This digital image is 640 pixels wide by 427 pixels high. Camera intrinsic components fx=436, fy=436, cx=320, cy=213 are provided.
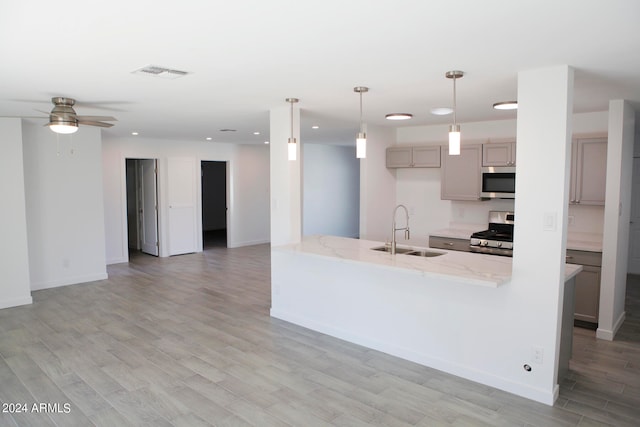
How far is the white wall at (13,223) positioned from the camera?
17.5ft

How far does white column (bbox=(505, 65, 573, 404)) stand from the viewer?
9.74ft

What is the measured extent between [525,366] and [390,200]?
3.56 metres

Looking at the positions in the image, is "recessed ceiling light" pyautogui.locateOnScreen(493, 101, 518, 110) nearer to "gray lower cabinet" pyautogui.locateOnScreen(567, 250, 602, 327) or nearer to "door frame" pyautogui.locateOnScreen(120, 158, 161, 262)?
"gray lower cabinet" pyautogui.locateOnScreen(567, 250, 602, 327)

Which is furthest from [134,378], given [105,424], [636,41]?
[636,41]

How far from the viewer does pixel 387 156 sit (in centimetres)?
628

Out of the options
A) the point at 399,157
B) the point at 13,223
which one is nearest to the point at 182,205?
the point at 13,223

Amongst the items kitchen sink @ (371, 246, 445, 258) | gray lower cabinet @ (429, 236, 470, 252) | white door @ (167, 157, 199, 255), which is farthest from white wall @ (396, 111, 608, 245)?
white door @ (167, 157, 199, 255)

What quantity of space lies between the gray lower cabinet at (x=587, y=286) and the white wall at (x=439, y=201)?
698mm

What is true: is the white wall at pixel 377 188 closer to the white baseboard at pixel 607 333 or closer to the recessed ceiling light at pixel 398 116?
the recessed ceiling light at pixel 398 116

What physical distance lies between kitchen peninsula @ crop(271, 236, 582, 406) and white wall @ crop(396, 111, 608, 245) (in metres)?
1.97

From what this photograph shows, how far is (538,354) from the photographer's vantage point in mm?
3127

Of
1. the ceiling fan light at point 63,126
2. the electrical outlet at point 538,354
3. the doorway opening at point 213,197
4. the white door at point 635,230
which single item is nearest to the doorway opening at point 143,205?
the doorway opening at point 213,197

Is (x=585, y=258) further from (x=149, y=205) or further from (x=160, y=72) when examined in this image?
(x=149, y=205)

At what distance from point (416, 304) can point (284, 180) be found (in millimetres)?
1932
